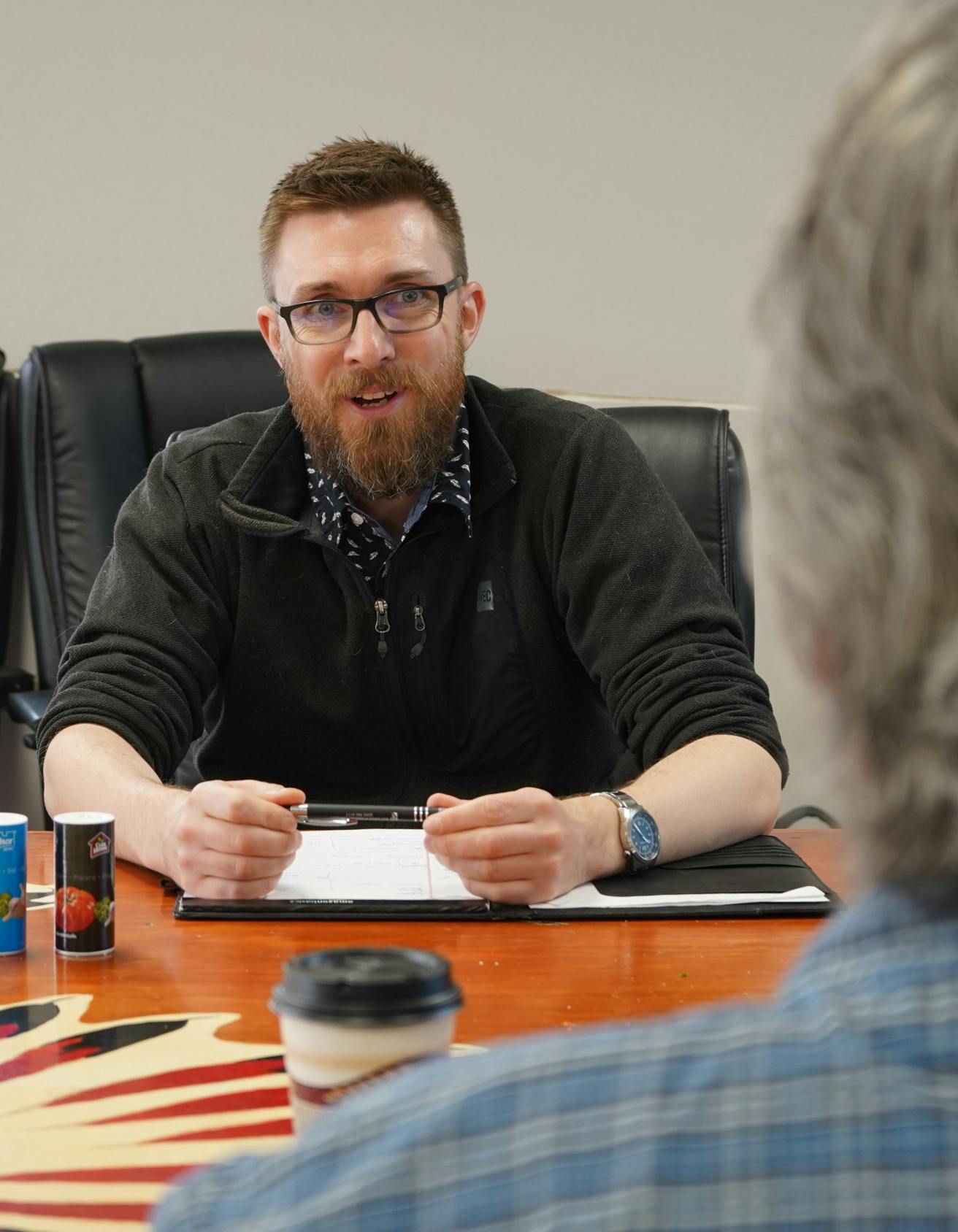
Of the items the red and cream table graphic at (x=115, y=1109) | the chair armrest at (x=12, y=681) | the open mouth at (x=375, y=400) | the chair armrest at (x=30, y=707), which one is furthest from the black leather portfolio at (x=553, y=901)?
the chair armrest at (x=12, y=681)

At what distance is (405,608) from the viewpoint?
5.97 feet

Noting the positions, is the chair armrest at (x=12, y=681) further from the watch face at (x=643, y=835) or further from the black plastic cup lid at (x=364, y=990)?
the black plastic cup lid at (x=364, y=990)

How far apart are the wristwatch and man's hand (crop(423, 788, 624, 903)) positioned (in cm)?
7

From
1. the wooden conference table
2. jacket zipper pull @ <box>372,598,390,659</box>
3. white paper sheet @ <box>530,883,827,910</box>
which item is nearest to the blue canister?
the wooden conference table

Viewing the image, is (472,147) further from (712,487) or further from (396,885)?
(396,885)

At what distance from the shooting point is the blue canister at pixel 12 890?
1.17 m

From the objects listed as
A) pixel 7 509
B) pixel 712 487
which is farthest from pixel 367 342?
pixel 7 509

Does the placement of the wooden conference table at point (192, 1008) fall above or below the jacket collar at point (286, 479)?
below

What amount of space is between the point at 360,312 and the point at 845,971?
1.48 meters

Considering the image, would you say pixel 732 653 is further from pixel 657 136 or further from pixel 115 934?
pixel 657 136

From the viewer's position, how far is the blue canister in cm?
117

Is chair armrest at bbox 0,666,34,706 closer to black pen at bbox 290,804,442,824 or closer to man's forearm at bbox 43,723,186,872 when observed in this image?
man's forearm at bbox 43,723,186,872

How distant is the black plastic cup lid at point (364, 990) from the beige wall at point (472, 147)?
2.11 metres

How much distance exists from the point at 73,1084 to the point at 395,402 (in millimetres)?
1113
